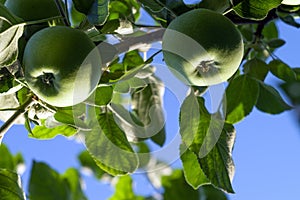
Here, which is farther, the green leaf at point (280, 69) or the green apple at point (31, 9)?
the green leaf at point (280, 69)

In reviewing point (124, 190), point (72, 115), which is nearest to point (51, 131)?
point (72, 115)

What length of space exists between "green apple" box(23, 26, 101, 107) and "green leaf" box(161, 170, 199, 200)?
0.36 m

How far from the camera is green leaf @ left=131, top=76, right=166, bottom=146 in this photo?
142 centimetres

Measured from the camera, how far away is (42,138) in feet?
3.89

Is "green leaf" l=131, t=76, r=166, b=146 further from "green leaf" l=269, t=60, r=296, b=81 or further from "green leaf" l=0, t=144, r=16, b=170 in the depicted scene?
"green leaf" l=0, t=144, r=16, b=170

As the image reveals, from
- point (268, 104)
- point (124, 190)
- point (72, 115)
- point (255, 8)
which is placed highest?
point (255, 8)

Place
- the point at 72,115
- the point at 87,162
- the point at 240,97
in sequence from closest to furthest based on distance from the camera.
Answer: the point at 72,115, the point at 240,97, the point at 87,162

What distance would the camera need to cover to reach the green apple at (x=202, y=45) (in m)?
0.76

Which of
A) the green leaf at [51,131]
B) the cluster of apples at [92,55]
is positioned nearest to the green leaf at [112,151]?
the green leaf at [51,131]

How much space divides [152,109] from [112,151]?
407 mm

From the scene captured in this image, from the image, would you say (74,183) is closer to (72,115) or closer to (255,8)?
(72,115)

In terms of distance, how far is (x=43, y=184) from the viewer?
122 centimetres

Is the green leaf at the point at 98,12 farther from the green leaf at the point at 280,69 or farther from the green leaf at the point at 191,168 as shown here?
the green leaf at the point at 280,69

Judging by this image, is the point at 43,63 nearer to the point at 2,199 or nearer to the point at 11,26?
the point at 11,26
